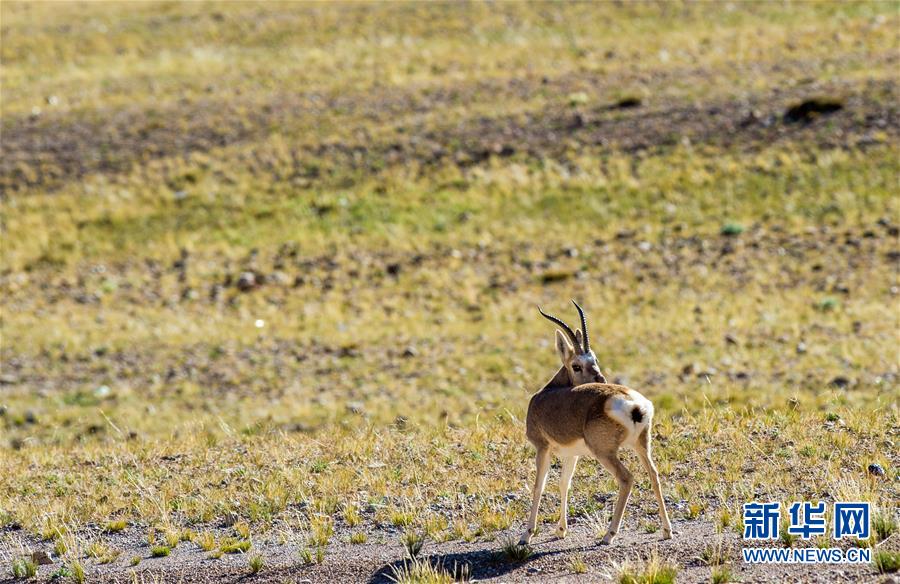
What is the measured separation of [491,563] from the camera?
8.32 metres

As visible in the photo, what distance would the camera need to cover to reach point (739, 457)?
1055 centimetres

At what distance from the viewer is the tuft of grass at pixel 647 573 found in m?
7.21

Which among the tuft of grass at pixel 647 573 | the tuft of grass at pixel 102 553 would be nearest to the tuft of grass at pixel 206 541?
the tuft of grass at pixel 102 553

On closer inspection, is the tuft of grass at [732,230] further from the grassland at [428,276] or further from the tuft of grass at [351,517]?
the tuft of grass at [351,517]

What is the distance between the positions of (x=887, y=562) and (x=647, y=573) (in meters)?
1.65

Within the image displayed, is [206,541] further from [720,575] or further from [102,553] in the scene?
[720,575]

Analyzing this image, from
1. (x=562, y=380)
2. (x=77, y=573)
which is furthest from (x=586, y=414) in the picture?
(x=77, y=573)

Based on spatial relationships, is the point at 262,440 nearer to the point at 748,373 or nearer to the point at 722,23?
the point at 748,373

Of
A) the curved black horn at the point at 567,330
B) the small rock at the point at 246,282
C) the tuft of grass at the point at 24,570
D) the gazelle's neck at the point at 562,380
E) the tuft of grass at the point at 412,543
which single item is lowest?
the small rock at the point at 246,282

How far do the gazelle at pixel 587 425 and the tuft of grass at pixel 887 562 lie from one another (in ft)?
4.98

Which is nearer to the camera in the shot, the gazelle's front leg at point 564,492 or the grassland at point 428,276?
A: the gazelle's front leg at point 564,492

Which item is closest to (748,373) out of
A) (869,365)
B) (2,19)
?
(869,365)

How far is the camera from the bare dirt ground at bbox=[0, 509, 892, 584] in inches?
301

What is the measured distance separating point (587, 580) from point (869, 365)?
12.6 metres
